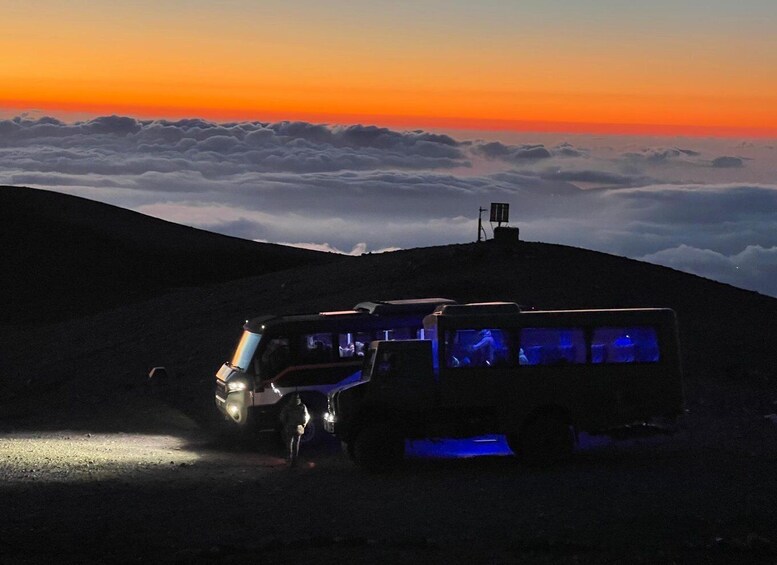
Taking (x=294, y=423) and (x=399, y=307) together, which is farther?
(x=399, y=307)

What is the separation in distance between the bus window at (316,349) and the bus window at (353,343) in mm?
283

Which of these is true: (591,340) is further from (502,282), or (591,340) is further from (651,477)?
(502,282)

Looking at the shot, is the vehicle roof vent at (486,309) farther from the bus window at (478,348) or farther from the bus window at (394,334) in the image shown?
the bus window at (394,334)

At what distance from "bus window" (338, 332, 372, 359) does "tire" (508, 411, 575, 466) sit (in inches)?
178

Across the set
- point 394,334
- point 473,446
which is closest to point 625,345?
point 473,446

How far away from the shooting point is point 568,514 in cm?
1769

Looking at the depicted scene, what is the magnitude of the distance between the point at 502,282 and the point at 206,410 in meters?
12.1

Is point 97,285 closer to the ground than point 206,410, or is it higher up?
higher up

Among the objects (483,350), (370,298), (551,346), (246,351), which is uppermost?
(370,298)

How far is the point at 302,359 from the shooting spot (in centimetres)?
2514

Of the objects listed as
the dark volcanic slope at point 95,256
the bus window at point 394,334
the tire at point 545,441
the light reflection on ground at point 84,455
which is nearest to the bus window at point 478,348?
the tire at point 545,441

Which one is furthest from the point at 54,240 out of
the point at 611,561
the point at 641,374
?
the point at 611,561

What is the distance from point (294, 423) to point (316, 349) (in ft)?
10.1

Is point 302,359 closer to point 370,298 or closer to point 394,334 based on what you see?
point 394,334
